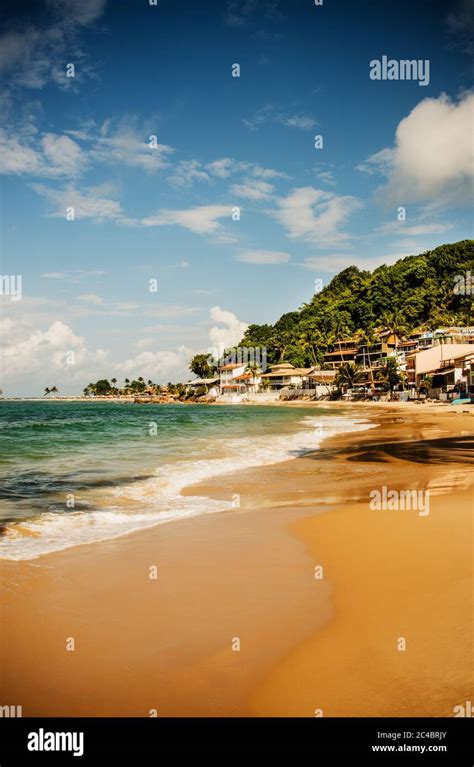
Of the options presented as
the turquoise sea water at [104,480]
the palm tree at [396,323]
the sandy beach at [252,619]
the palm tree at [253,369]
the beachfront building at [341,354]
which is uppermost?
the palm tree at [396,323]

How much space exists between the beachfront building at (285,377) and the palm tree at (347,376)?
13161mm

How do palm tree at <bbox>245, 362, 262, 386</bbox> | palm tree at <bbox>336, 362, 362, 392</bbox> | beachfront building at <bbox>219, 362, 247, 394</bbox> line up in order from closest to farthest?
palm tree at <bbox>336, 362, 362, 392</bbox>
palm tree at <bbox>245, 362, 262, 386</bbox>
beachfront building at <bbox>219, 362, 247, 394</bbox>

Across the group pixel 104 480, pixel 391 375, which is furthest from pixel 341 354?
pixel 104 480

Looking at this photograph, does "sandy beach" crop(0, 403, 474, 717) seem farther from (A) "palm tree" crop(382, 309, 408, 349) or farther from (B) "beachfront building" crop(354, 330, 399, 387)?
(A) "palm tree" crop(382, 309, 408, 349)

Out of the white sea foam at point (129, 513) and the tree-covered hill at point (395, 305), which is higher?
the tree-covered hill at point (395, 305)

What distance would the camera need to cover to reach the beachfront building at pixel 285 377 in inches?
4550

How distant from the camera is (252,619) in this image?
17.4 feet

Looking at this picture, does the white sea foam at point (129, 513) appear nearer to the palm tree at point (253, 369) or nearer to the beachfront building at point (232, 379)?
the palm tree at point (253, 369)

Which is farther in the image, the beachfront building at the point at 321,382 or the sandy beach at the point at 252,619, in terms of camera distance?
the beachfront building at the point at 321,382

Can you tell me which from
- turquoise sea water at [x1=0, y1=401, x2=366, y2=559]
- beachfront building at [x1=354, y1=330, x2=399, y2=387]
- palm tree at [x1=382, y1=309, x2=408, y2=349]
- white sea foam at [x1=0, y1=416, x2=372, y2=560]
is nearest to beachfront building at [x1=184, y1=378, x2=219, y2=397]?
beachfront building at [x1=354, y1=330, x2=399, y2=387]

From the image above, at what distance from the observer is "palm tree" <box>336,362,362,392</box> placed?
100m

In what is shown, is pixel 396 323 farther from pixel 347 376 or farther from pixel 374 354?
pixel 347 376

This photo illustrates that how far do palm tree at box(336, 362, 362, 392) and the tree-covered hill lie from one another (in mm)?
13709

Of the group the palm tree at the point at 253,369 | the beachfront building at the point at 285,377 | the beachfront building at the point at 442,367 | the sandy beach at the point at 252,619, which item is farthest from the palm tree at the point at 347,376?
the sandy beach at the point at 252,619
